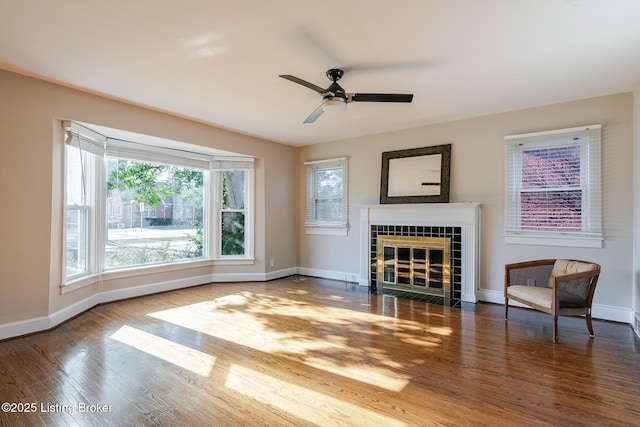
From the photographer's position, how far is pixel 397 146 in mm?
5207

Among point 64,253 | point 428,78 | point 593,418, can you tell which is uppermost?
point 428,78

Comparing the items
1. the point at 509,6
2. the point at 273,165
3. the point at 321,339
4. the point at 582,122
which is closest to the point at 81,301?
the point at 321,339

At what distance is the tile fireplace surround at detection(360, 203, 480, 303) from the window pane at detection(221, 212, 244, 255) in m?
2.18

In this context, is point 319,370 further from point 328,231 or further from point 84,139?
point 84,139

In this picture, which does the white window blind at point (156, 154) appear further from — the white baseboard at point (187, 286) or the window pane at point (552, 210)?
the window pane at point (552, 210)

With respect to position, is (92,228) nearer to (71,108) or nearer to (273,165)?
(71,108)

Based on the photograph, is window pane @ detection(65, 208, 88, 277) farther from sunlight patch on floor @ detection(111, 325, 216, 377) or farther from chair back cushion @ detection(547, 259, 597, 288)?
chair back cushion @ detection(547, 259, 597, 288)

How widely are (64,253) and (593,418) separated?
4.84m

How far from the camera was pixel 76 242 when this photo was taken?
3.88 metres

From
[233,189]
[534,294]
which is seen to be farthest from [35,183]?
[534,294]

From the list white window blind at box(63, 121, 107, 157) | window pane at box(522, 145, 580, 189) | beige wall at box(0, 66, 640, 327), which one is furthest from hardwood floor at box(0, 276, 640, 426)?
white window blind at box(63, 121, 107, 157)

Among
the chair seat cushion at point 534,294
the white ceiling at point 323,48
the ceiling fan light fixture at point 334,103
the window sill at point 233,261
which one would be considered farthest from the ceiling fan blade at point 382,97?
the window sill at point 233,261

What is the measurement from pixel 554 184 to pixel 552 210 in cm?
32

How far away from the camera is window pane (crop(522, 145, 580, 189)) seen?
12.6ft
